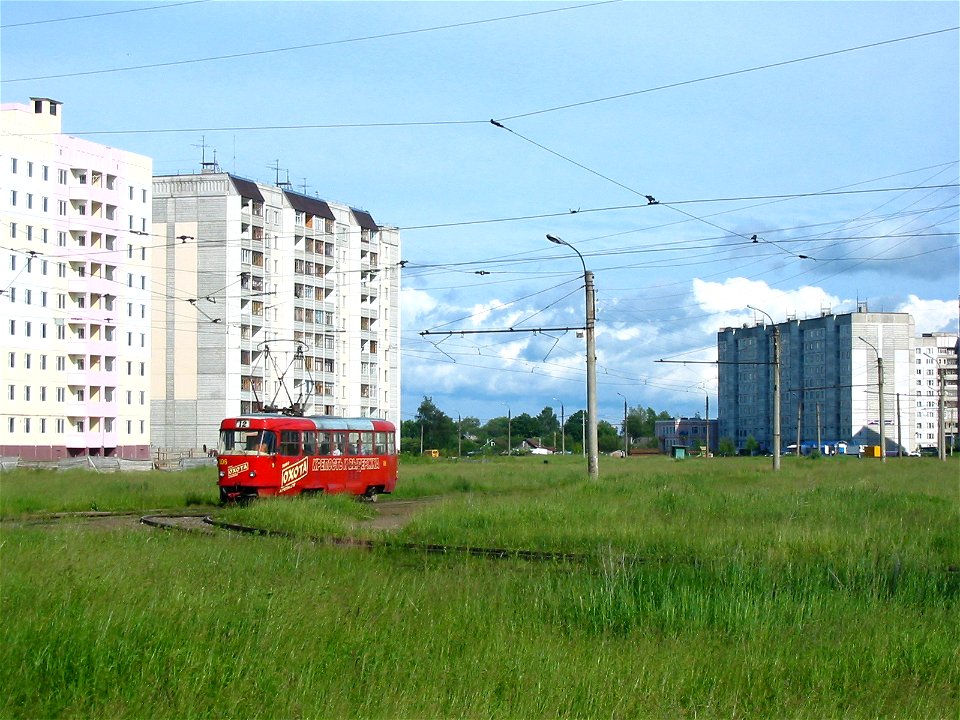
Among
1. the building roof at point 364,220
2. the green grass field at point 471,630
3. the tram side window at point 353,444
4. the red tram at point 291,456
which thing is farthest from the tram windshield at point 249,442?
the building roof at point 364,220

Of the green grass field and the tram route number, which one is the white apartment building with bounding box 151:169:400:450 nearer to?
the tram route number

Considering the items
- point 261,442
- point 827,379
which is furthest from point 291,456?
point 827,379

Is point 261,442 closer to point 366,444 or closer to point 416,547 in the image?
point 366,444

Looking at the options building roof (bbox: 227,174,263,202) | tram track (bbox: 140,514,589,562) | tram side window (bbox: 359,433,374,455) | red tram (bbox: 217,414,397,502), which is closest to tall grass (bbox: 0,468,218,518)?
red tram (bbox: 217,414,397,502)

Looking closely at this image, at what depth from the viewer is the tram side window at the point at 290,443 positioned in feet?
115

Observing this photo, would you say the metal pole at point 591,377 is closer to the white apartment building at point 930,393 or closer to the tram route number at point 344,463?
the tram route number at point 344,463

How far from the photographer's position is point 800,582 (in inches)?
528

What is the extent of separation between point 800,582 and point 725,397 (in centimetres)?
16163

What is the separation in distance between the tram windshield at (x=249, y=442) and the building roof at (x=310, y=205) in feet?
207

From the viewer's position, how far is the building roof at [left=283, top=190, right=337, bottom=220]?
9575 centimetres

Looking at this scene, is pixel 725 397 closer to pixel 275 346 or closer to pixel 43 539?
pixel 275 346

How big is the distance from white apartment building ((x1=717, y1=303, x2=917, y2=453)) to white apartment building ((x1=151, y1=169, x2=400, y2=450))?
60.9 m

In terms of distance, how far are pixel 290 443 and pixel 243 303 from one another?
2248 inches

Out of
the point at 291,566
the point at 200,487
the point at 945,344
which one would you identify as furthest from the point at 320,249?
the point at 945,344
